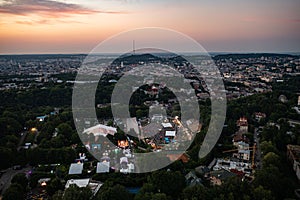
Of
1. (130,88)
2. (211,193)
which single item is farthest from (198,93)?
(211,193)

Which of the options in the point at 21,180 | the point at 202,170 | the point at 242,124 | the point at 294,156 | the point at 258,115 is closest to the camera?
the point at 21,180

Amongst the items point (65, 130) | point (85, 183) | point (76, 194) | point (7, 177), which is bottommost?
point (7, 177)

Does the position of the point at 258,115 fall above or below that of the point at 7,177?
above

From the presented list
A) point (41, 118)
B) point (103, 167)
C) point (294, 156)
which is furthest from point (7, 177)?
point (294, 156)

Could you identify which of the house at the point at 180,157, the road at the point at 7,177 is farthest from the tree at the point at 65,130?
the house at the point at 180,157

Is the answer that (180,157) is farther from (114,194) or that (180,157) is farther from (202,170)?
(114,194)

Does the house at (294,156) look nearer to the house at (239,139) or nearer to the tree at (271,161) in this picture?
the tree at (271,161)

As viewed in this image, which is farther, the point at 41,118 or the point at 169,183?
the point at 41,118

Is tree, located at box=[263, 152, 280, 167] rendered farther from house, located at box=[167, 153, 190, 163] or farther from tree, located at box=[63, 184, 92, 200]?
tree, located at box=[63, 184, 92, 200]

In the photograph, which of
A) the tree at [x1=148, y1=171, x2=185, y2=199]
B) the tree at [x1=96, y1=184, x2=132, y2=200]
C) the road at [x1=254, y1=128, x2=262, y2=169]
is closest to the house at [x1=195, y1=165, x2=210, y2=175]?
the tree at [x1=148, y1=171, x2=185, y2=199]

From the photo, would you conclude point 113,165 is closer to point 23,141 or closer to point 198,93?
point 23,141

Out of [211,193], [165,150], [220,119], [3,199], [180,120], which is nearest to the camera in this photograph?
[211,193]
